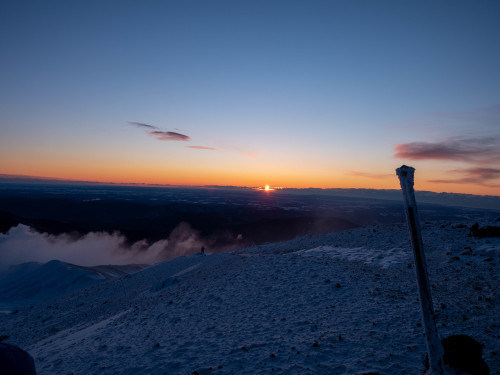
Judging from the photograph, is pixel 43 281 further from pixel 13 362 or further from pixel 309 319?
pixel 309 319

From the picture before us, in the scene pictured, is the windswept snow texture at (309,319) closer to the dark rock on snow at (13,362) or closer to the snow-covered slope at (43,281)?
the dark rock on snow at (13,362)

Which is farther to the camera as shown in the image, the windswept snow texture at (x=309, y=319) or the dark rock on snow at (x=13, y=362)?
the windswept snow texture at (x=309, y=319)

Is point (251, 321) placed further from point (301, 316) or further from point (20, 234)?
point (20, 234)

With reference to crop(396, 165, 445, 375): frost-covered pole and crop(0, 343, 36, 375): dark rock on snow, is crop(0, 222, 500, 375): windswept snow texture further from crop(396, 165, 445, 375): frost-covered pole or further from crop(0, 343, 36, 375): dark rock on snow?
crop(396, 165, 445, 375): frost-covered pole

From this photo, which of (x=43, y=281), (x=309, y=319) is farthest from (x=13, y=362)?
(x=43, y=281)

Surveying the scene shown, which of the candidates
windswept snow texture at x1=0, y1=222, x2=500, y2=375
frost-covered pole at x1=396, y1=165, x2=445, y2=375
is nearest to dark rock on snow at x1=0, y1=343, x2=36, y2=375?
windswept snow texture at x1=0, y1=222, x2=500, y2=375

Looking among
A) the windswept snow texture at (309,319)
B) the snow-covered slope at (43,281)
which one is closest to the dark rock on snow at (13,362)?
the windswept snow texture at (309,319)

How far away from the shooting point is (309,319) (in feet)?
32.0

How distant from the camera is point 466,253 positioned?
14211 millimetres

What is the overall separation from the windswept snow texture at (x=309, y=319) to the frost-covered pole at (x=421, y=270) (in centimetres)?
214

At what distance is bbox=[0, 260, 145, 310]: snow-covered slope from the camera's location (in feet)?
142

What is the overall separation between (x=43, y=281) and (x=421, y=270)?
58013 mm

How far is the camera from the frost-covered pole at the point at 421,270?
14.5ft

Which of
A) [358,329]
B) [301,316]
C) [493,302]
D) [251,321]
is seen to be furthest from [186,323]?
[493,302]
